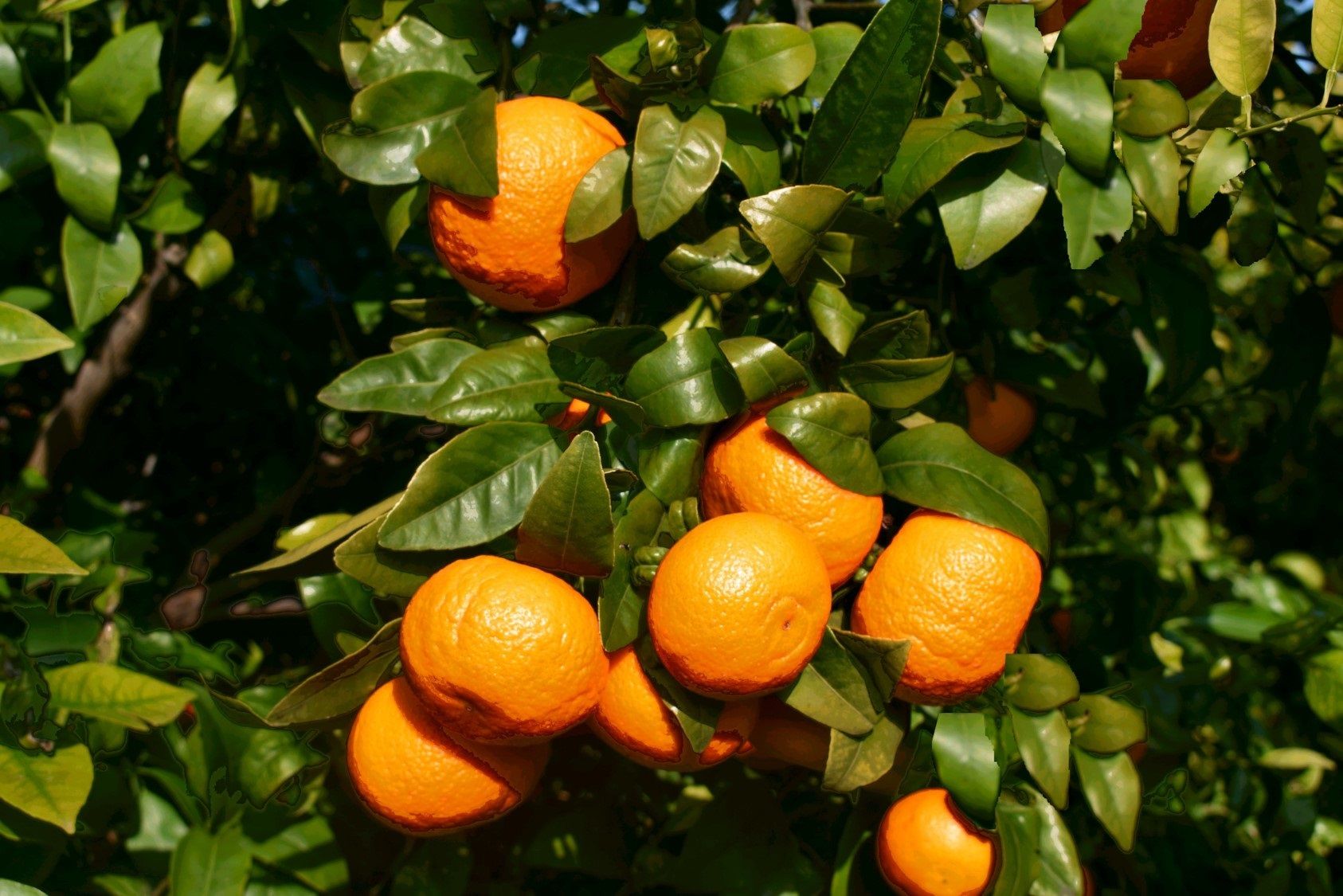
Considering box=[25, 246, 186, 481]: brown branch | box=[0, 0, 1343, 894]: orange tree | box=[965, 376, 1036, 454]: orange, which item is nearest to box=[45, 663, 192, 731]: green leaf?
box=[0, 0, 1343, 894]: orange tree

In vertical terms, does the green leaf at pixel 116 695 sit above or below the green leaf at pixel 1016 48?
below

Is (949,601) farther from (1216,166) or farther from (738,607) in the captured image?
(1216,166)

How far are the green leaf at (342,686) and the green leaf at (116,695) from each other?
20 cm

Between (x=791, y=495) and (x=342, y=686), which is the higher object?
(x=791, y=495)

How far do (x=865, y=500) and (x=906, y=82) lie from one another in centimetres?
35

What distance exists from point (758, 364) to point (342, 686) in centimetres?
49

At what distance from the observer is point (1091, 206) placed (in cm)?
85

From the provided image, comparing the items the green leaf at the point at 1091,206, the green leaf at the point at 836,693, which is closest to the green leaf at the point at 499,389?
the green leaf at the point at 836,693

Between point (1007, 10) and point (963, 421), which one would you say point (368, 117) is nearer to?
point (1007, 10)

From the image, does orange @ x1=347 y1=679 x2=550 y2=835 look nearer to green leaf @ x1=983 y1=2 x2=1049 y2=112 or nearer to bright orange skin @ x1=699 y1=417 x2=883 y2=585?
bright orange skin @ x1=699 y1=417 x2=883 y2=585

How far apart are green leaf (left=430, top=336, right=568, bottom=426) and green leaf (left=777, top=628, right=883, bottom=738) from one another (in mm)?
328

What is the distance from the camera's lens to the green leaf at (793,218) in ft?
2.82

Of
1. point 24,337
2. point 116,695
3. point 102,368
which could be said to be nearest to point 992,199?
point 24,337

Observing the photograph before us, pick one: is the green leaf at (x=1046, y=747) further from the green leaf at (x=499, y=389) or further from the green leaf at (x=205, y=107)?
the green leaf at (x=205, y=107)
